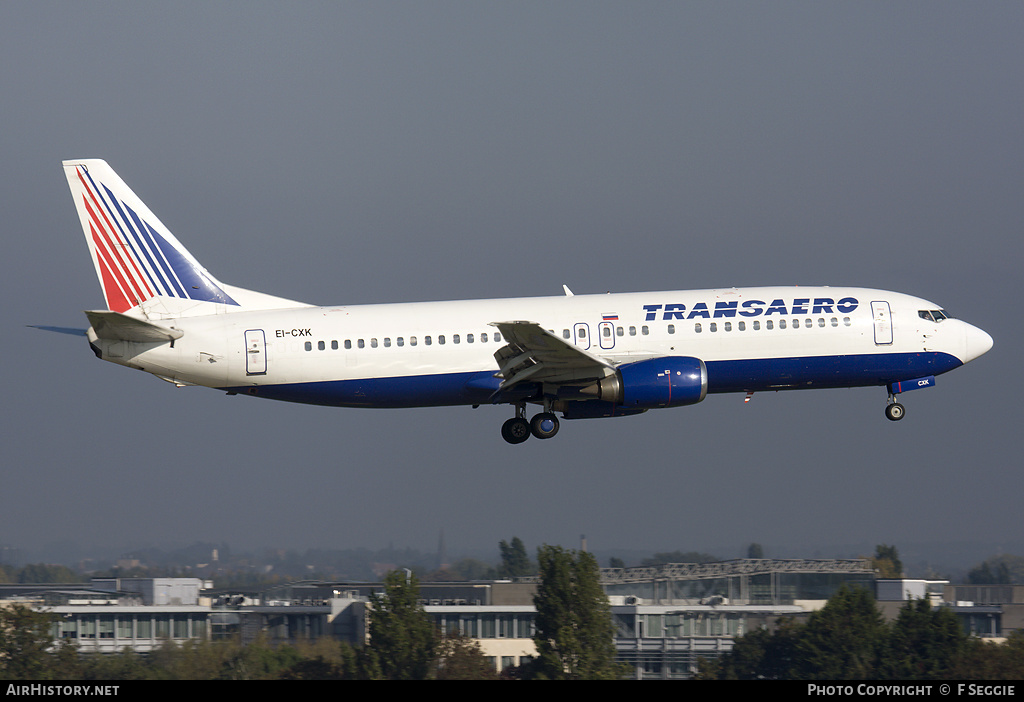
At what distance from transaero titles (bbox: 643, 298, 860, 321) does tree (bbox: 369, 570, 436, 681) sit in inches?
1245

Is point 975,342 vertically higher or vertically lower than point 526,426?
higher

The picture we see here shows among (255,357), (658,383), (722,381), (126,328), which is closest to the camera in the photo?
(126,328)

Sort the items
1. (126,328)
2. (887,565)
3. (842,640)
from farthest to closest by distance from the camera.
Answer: (887,565)
(842,640)
(126,328)

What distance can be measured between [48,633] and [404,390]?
3639 centimetres

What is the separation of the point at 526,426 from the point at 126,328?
15143 millimetres

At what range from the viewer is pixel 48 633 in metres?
66.1

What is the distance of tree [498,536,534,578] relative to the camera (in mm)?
98706

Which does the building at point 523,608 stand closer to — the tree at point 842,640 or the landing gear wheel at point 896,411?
the tree at point 842,640

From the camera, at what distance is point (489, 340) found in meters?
42.1

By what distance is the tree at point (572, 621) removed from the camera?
66188mm

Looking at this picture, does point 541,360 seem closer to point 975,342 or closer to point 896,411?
point 896,411

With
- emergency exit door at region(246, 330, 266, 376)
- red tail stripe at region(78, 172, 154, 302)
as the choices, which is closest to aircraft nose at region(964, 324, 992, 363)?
emergency exit door at region(246, 330, 266, 376)
